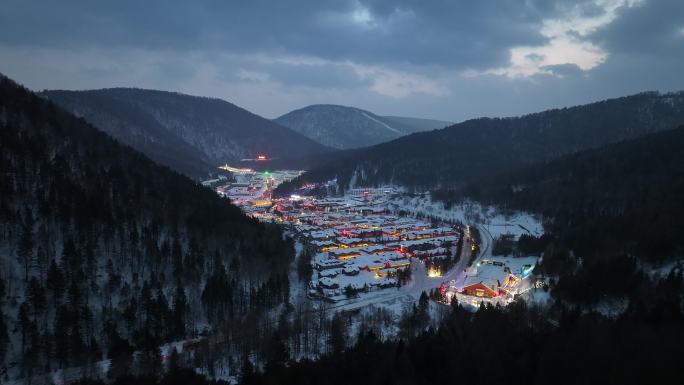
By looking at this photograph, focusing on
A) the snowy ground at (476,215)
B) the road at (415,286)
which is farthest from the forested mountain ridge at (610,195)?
the road at (415,286)

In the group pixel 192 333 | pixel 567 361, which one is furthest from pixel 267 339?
pixel 567 361

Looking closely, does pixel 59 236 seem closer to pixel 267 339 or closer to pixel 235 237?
pixel 235 237

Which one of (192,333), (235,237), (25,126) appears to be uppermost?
(25,126)

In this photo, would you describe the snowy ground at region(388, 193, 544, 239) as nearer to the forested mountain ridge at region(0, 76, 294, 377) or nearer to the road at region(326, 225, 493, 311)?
the road at region(326, 225, 493, 311)

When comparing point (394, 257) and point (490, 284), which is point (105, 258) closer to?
point (394, 257)

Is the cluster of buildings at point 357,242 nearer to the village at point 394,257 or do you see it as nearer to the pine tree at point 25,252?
the village at point 394,257

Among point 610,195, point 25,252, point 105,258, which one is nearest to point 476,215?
point 610,195
